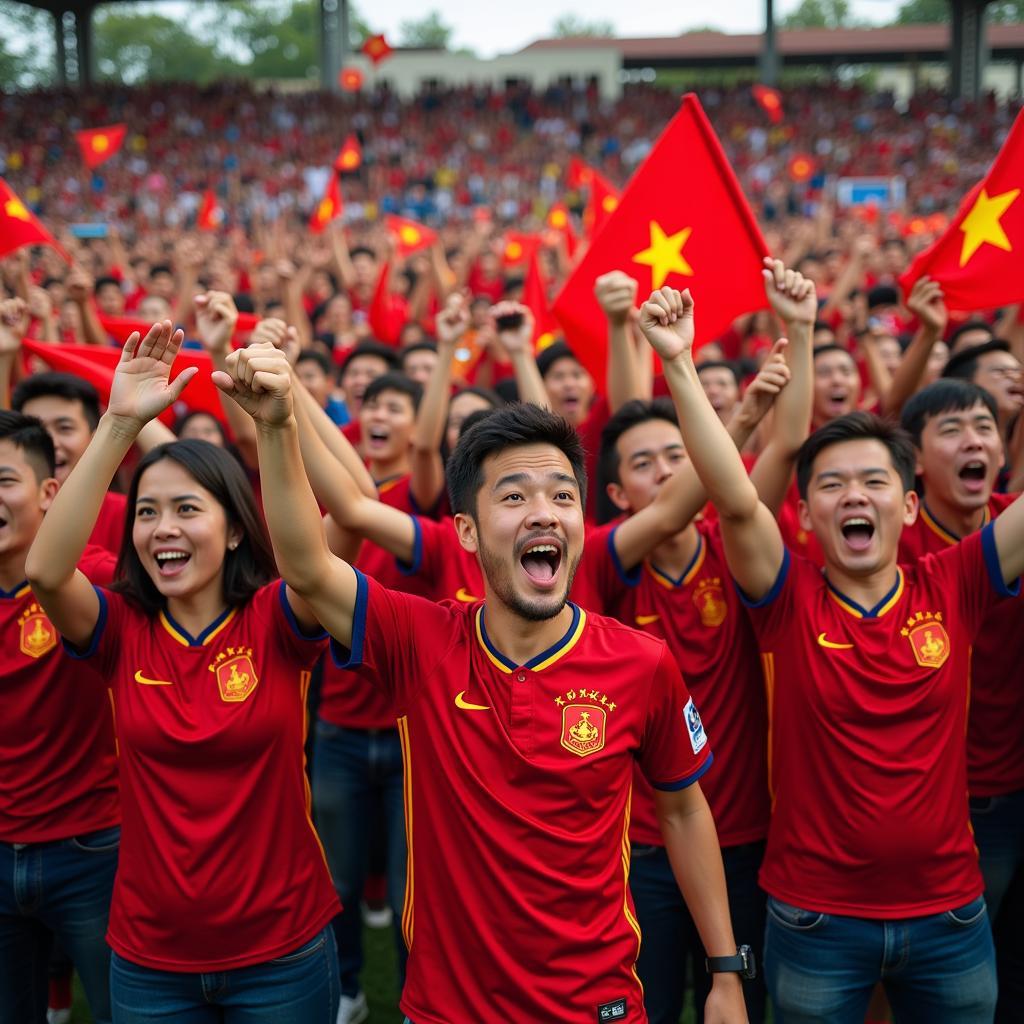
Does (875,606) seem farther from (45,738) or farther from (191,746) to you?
(45,738)

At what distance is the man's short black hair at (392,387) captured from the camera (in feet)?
14.5

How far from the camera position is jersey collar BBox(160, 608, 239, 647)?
2840 millimetres

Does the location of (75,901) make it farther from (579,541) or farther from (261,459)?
(579,541)

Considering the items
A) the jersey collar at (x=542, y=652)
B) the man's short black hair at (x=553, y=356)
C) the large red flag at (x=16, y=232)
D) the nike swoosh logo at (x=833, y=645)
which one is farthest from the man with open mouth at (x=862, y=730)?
the large red flag at (x=16, y=232)

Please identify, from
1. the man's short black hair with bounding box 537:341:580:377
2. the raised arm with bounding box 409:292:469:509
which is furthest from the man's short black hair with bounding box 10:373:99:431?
the man's short black hair with bounding box 537:341:580:377

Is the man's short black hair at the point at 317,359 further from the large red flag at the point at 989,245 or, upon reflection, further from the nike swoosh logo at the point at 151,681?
the nike swoosh logo at the point at 151,681

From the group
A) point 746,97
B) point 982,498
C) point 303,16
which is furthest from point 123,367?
point 303,16

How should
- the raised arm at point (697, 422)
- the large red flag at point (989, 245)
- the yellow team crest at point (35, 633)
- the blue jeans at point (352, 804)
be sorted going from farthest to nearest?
1. the large red flag at point (989, 245)
2. the blue jeans at point (352, 804)
3. the yellow team crest at point (35, 633)
4. the raised arm at point (697, 422)

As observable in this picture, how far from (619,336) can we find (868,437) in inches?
46.3

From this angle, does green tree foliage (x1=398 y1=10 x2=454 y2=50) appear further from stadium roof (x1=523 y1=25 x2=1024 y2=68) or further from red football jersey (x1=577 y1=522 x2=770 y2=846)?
red football jersey (x1=577 y1=522 x2=770 y2=846)

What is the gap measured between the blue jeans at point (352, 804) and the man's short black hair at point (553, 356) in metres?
2.31

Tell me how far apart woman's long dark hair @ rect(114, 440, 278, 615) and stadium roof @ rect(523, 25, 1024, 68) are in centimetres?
3548

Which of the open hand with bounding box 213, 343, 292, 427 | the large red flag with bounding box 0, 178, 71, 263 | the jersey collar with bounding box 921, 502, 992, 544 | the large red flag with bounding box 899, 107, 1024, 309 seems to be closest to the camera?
the open hand with bounding box 213, 343, 292, 427

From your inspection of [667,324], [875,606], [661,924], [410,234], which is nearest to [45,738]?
[661,924]
